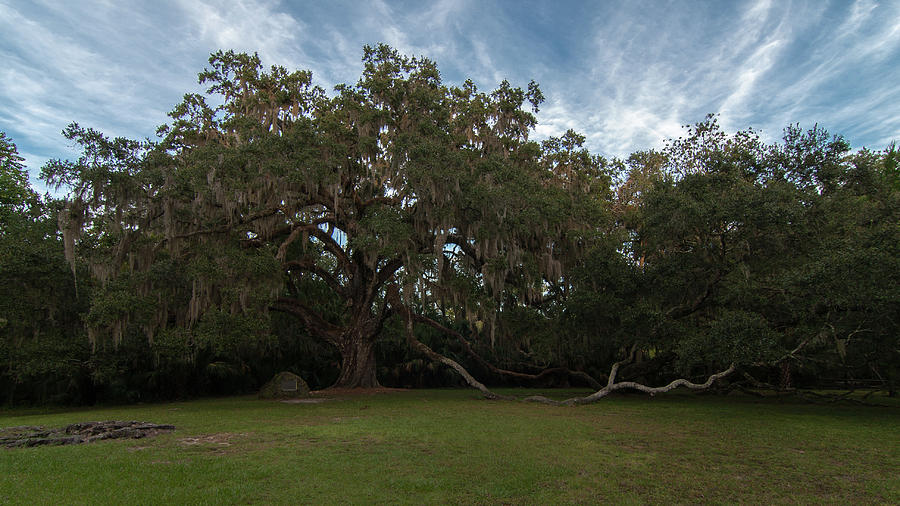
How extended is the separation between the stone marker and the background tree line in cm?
213

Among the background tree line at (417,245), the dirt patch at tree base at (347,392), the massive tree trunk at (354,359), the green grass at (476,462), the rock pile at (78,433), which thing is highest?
the background tree line at (417,245)

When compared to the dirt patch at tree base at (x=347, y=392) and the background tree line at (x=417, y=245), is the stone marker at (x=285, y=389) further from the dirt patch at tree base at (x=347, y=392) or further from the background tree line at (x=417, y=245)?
the background tree line at (x=417, y=245)

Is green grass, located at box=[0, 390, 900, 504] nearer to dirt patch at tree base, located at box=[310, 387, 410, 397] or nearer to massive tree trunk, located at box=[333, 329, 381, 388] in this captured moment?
dirt patch at tree base, located at box=[310, 387, 410, 397]

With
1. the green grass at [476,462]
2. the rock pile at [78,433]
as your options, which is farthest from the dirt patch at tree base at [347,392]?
the rock pile at [78,433]

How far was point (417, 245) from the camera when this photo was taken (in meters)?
16.6

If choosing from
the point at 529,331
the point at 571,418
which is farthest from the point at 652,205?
the point at 571,418

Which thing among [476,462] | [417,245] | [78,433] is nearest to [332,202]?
[417,245]

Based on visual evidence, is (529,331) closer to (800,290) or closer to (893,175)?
(800,290)

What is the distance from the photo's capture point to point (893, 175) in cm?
2162

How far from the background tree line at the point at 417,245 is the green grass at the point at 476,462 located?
10.1ft

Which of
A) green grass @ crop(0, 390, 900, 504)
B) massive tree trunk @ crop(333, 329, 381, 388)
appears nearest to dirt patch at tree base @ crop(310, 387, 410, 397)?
massive tree trunk @ crop(333, 329, 381, 388)

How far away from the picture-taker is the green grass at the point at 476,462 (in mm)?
4930

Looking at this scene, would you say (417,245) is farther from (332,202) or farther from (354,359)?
(354,359)

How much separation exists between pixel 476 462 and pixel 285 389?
1224cm
